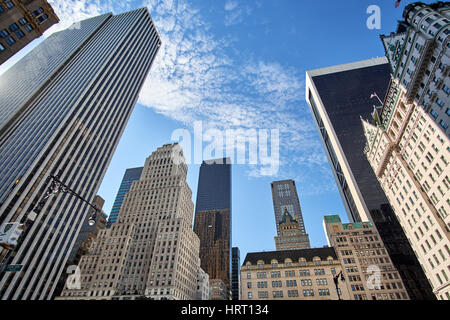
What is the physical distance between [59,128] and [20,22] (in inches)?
1770

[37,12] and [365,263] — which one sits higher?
[37,12]

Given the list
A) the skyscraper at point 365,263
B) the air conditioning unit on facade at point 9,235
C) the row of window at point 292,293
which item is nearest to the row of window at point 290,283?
the row of window at point 292,293

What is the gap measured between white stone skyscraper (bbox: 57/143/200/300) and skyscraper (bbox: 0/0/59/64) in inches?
3289

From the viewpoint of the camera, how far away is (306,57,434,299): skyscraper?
96.9 metres

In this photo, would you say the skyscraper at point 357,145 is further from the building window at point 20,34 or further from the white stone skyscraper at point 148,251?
the building window at point 20,34

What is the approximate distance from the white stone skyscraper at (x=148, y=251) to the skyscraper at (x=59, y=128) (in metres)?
21.7

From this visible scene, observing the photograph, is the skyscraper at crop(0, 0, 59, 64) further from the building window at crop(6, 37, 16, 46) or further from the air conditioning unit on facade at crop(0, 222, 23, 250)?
the air conditioning unit on facade at crop(0, 222, 23, 250)

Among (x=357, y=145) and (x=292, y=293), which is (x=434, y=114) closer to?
(x=292, y=293)

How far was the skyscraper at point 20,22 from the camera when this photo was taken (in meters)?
39.4

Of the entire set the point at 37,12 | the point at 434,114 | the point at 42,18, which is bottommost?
the point at 434,114

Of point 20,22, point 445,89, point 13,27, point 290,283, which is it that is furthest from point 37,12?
point 290,283

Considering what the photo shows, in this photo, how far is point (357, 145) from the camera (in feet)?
461

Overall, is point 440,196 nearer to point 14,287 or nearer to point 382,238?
point 382,238
